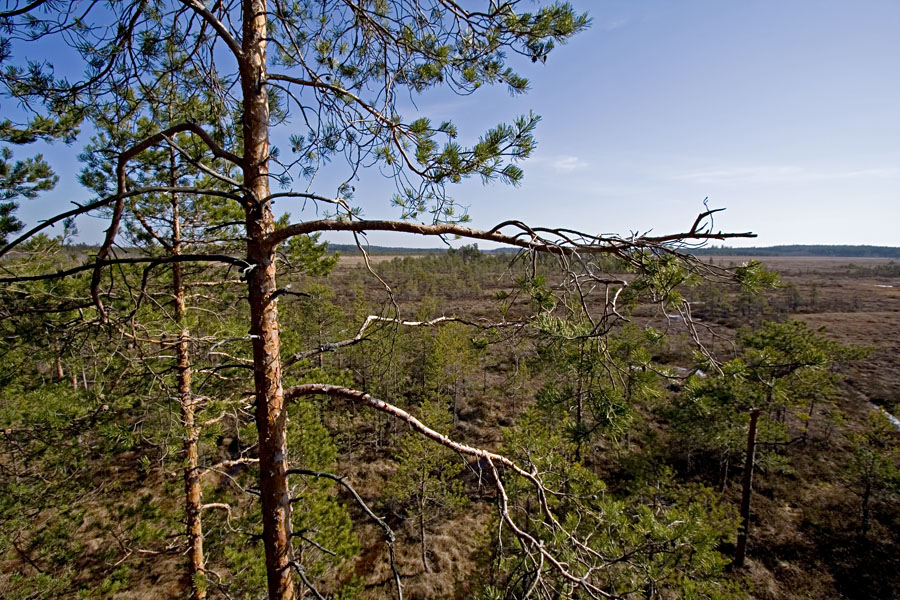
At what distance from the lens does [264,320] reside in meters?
2.20

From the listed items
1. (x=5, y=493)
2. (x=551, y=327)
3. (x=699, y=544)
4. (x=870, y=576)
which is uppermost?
(x=551, y=327)

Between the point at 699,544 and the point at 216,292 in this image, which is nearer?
the point at 699,544

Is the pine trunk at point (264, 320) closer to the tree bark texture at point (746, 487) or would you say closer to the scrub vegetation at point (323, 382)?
the scrub vegetation at point (323, 382)

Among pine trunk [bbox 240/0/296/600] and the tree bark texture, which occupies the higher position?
pine trunk [bbox 240/0/296/600]

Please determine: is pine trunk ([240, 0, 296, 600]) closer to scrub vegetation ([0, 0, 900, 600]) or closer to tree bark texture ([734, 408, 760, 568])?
scrub vegetation ([0, 0, 900, 600])

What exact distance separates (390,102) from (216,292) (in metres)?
5.86

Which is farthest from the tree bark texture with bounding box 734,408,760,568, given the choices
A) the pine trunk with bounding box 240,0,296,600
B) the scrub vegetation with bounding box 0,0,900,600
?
the pine trunk with bounding box 240,0,296,600

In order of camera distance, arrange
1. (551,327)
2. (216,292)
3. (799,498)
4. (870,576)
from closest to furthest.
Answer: (551,327)
(216,292)
(870,576)
(799,498)

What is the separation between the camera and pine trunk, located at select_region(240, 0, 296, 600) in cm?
216

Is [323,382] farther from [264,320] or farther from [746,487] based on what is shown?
[746,487]

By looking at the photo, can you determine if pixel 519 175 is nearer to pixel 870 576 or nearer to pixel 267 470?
pixel 267 470

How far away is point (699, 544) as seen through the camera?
248 inches

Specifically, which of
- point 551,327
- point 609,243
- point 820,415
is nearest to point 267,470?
point 551,327

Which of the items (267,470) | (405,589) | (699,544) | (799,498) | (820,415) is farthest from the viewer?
(820,415)
